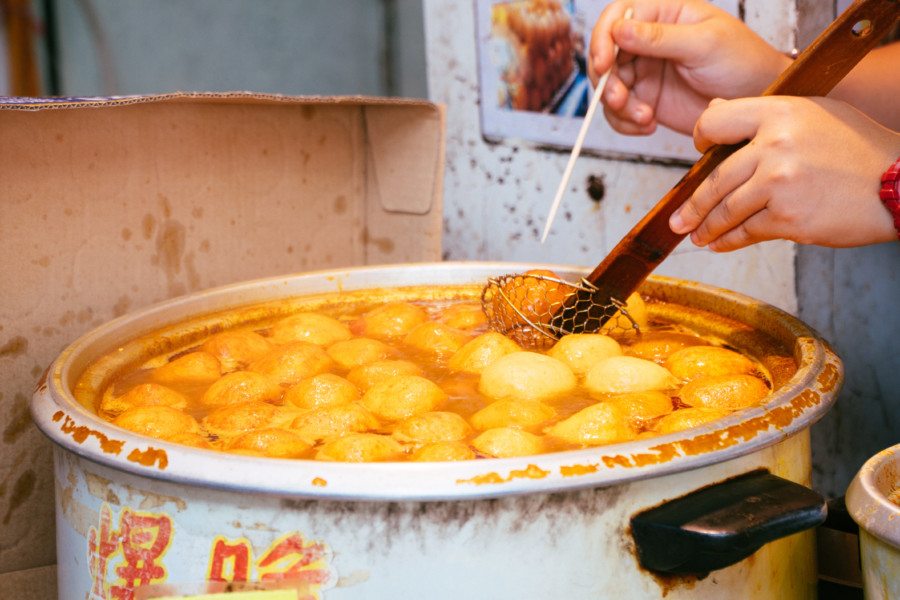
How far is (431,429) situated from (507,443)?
13 centimetres

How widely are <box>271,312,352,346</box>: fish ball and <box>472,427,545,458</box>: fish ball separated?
600 millimetres

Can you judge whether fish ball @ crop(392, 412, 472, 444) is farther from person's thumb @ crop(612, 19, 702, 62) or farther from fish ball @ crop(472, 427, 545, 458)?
person's thumb @ crop(612, 19, 702, 62)

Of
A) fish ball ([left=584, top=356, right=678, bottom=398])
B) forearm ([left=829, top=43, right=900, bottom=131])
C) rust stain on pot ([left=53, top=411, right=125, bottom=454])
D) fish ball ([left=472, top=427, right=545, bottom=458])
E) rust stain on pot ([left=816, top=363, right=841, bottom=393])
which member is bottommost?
fish ball ([left=584, top=356, right=678, bottom=398])

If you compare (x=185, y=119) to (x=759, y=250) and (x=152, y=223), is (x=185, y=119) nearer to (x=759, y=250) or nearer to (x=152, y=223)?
(x=152, y=223)

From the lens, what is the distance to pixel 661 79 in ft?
6.35

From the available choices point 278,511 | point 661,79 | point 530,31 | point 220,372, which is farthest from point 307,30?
point 278,511

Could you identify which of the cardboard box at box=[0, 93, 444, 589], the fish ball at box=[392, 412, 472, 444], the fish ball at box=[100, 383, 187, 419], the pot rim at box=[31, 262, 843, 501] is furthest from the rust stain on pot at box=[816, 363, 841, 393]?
the cardboard box at box=[0, 93, 444, 589]

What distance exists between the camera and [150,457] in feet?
3.17

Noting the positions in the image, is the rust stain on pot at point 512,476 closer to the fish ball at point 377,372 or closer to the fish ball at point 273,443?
the fish ball at point 273,443

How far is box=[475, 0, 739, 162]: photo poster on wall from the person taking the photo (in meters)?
2.25

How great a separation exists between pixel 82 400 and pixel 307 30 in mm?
3093

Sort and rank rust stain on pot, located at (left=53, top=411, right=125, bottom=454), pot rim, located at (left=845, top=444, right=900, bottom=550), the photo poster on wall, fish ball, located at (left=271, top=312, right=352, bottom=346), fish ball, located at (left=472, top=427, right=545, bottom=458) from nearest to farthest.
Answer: pot rim, located at (left=845, top=444, right=900, bottom=550) → rust stain on pot, located at (left=53, top=411, right=125, bottom=454) → fish ball, located at (left=472, top=427, right=545, bottom=458) → fish ball, located at (left=271, top=312, right=352, bottom=346) → the photo poster on wall

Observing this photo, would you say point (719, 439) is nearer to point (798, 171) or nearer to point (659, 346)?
point (798, 171)

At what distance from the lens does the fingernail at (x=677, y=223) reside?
137cm
